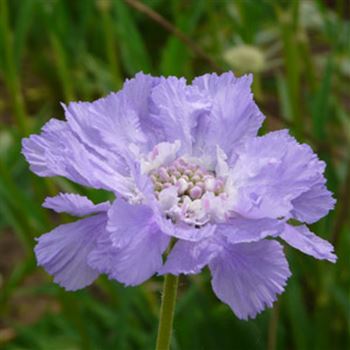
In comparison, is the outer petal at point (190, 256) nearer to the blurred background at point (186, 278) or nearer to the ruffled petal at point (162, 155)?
the ruffled petal at point (162, 155)

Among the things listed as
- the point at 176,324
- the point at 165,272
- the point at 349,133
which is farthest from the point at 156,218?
the point at 349,133

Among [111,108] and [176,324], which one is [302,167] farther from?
[176,324]

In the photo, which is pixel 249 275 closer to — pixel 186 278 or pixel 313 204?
pixel 313 204

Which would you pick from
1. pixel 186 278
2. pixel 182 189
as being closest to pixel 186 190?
pixel 182 189

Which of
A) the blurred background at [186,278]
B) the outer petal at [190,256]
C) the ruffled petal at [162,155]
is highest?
the outer petal at [190,256]

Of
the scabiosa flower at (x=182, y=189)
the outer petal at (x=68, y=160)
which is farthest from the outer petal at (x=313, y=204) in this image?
the outer petal at (x=68, y=160)
